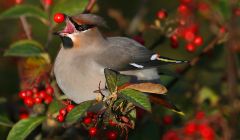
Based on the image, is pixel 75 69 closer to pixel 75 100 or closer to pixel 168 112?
pixel 75 100

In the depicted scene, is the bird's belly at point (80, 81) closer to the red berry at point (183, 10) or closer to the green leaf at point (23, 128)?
the green leaf at point (23, 128)

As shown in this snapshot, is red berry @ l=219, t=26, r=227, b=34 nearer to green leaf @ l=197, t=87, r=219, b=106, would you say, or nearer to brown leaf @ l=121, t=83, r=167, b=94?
green leaf @ l=197, t=87, r=219, b=106

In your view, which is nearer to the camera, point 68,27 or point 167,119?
point 68,27

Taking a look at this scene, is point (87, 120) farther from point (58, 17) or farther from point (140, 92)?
point (58, 17)

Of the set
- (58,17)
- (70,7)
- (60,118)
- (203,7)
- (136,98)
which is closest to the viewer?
(136,98)

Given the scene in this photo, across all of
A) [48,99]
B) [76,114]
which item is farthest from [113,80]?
[48,99]

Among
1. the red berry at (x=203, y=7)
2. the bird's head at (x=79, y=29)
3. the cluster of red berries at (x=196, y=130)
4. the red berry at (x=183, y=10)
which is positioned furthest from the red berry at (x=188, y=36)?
the bird's head at (x=79, y=29)
